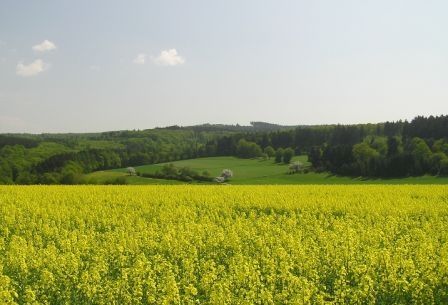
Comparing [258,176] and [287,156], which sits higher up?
[287,156]

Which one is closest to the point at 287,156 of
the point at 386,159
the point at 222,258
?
the point at 386,159

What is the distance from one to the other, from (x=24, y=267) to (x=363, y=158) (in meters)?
72.0

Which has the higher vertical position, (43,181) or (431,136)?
(431,136)

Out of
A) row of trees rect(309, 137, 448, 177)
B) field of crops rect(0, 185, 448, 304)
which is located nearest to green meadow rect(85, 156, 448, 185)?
row of trees rect(309, 137, 448, 177)

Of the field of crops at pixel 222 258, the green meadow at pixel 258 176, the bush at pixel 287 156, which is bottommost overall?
the green meadow at pixel 258 176

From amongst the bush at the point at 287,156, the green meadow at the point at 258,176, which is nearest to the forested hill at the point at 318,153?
the green meadow at the point at 258,176

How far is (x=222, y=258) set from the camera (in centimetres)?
Result: 1412

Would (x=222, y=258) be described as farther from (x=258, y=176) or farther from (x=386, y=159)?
(x=258, y=176)

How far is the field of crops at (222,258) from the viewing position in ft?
31.0

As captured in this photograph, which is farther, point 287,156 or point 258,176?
point 287,156

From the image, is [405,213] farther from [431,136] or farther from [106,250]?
[431,136]

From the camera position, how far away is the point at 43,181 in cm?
6788

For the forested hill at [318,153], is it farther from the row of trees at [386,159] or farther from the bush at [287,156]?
the bush at [287,156]

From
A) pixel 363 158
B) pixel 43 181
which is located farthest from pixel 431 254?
pixel 363 158
